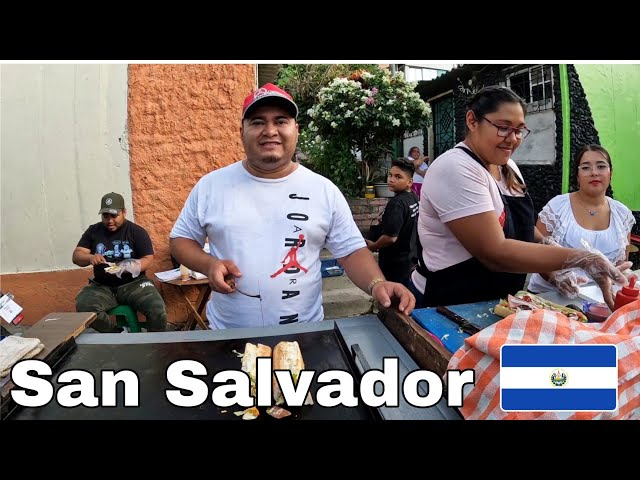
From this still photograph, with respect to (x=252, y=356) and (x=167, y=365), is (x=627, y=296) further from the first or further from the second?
(x=167, y=365)

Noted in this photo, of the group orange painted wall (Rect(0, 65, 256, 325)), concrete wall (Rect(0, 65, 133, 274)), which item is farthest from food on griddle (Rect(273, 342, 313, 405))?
concrete wall (Rect(0, 65, 133, 274))

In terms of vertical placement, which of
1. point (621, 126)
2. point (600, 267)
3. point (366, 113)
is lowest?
point (600, 267)

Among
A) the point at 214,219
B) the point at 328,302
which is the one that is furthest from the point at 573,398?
the point at 328,302

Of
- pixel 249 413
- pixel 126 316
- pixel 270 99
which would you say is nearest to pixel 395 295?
pixel 249 413

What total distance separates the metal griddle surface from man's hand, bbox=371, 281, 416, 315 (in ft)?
0.70

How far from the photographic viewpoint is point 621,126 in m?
2.36

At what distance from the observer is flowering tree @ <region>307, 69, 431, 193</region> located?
5.73m

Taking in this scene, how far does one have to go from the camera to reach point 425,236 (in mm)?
1812

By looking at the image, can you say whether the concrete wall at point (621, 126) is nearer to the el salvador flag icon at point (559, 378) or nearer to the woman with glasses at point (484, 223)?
the woman with glasses at point (484, 223)

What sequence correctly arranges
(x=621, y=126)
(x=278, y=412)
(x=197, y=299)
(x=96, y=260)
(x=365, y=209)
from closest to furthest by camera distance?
(x=278, y=412), (x=621, y=126), (x=96, y=260), (x=197, y=299), (x=365, y=209)

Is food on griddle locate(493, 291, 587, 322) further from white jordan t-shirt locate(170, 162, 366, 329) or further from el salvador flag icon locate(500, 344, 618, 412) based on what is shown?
white jordan t-shirt locate(170, 162, 366, 329)

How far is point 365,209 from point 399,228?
1.99 m

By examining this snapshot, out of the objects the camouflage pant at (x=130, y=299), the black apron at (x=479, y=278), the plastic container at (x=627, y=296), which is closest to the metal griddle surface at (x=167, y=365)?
the black apron at (x=479, y=278)

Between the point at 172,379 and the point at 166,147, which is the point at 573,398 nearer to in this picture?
the point at 172,379
